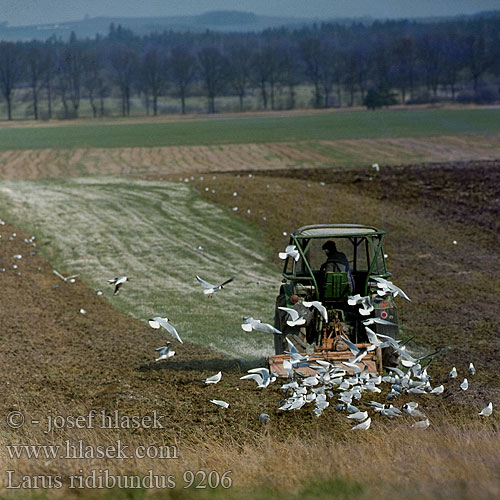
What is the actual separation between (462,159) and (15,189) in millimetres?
24437

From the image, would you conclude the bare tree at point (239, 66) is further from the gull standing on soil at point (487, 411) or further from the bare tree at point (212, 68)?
the gull standing on soil at point (487, 411)

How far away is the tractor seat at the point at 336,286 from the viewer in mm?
10711

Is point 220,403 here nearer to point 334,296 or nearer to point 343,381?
point 343,381

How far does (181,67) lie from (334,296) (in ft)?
202

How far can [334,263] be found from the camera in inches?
429

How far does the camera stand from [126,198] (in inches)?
1200

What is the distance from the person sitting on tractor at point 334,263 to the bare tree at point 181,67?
188 ft

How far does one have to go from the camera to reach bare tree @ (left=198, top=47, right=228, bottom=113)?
72113 millimetres

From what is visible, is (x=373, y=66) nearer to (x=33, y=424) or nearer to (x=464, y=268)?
(x=464, y=268)

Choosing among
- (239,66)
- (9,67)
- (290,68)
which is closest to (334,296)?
(9,67)

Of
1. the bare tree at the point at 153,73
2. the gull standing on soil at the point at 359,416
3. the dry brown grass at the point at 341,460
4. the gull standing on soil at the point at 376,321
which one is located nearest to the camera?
the dry brown grass at the point at 341,460

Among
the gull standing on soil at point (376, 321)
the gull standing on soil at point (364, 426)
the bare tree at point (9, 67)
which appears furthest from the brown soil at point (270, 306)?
the bare tree at point (9, 67)

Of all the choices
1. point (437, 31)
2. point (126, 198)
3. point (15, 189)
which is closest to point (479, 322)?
point (126, 198)

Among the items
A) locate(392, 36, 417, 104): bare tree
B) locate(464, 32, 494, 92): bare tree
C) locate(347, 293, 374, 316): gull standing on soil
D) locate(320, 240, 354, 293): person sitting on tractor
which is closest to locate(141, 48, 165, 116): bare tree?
locate(392, 36, 417, 104): bare tree
